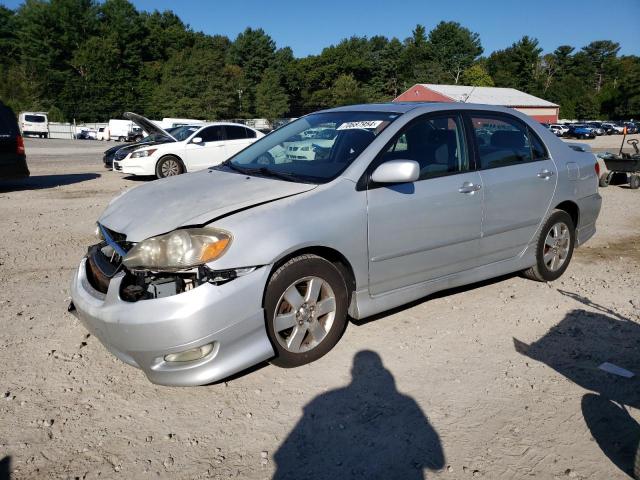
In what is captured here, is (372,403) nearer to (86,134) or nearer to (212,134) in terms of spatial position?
(212,134)

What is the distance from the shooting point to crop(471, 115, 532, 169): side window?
4.24m

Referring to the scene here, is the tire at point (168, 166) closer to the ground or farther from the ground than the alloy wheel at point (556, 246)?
farther from the ground

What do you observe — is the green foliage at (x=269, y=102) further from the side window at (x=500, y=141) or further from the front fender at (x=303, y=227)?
the front fender at (x=303, y=227)

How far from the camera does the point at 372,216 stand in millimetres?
3432

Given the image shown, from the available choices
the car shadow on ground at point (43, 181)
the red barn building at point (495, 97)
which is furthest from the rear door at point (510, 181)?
the red barn building at point (495, 97)

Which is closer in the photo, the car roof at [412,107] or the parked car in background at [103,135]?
the car roof at [412,107]

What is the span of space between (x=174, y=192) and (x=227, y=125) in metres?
10.9

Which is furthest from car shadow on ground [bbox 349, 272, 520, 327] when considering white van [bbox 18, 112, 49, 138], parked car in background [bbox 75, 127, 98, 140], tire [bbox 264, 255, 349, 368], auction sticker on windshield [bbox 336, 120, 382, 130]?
parked car in background [bbox 75, 127, 98, 140]

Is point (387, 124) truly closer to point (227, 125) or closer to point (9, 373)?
point (9, 373)

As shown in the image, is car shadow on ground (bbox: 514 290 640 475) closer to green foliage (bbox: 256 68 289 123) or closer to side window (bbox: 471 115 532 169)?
side window (bbox: 471 115 532 169)

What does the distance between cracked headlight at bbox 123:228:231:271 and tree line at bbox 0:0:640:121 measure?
65844mm

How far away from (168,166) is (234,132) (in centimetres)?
206

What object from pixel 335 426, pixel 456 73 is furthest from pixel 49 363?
pixel 456 73

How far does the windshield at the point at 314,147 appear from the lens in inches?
Answer: 143
